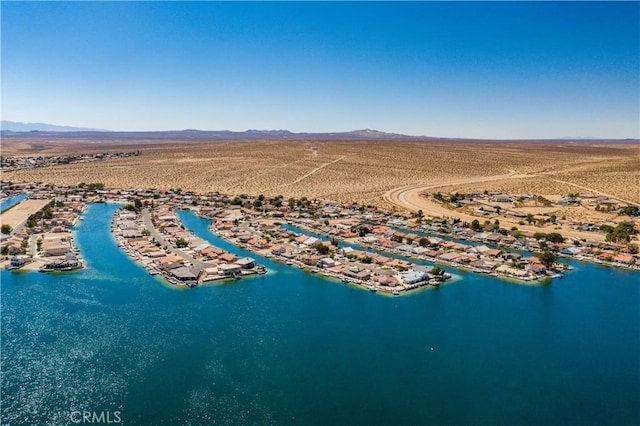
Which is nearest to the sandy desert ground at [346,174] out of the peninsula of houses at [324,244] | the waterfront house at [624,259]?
the peninsula of houses at [324,244]

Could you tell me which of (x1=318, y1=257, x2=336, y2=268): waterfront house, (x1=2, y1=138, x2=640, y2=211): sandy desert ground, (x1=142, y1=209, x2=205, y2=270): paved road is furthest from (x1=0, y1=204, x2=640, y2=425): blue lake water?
(x1=2, y1=138, x2=640, y2=211): sandy desert ground

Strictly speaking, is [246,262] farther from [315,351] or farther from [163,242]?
[315,351]

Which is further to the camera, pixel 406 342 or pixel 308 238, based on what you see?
pixel 308 238

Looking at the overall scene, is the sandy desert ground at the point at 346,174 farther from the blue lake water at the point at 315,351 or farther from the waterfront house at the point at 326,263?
the blue lake water at the point at 315,351

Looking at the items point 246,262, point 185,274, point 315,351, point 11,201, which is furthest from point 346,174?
point 315,351

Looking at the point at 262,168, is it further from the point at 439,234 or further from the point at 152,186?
the point at 439,234

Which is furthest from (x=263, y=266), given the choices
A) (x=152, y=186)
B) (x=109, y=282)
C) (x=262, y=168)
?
(x=262, y=168)
